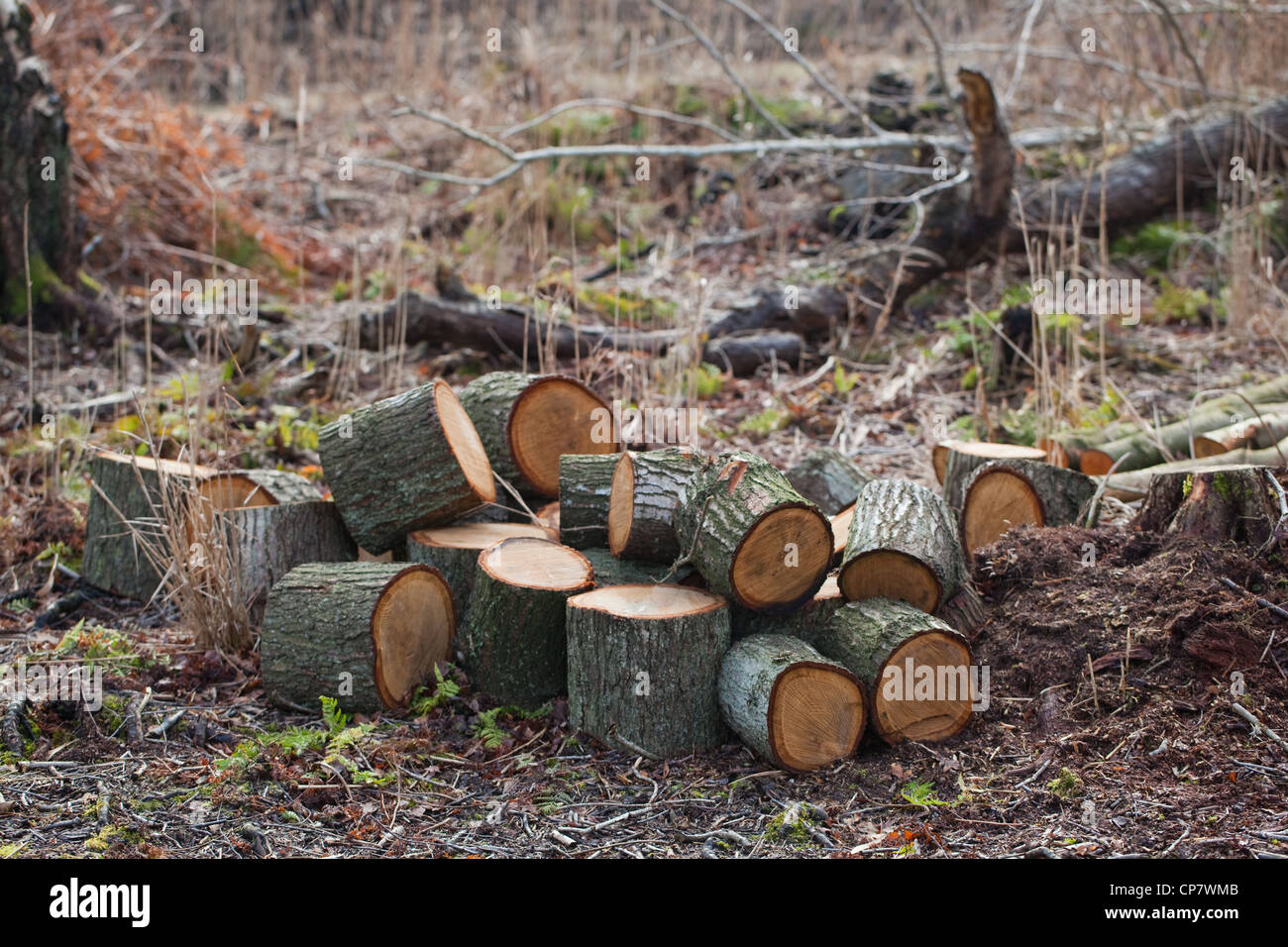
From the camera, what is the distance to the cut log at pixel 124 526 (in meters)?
4.52

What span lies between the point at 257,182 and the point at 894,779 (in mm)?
8881

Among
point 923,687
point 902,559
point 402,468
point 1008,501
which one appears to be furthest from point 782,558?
point 402,468

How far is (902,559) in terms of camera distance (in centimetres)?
373

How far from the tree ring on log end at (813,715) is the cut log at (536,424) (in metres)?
1.57

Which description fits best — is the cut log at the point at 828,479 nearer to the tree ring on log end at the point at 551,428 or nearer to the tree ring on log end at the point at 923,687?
the tree ring on log end at the point at 551,428

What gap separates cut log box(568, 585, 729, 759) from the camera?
11.3 feet

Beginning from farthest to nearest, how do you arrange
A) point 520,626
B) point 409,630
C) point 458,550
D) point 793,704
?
point 458,550
point 409,630
point 520,626
point 793,704

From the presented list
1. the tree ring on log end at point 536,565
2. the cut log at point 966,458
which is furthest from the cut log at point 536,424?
the cut log at point 966,458

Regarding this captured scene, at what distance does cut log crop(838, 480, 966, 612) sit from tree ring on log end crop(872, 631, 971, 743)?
31cm

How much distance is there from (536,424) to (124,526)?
67.1 inches

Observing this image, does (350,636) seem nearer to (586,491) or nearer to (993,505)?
(586,491)

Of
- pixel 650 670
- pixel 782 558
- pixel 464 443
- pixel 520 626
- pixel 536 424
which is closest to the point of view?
pixel 650 670

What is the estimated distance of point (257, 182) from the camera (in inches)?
406
